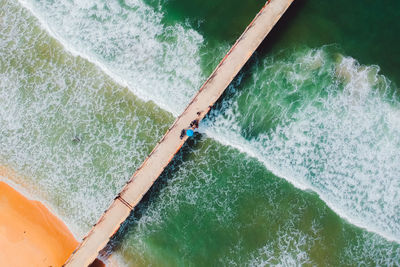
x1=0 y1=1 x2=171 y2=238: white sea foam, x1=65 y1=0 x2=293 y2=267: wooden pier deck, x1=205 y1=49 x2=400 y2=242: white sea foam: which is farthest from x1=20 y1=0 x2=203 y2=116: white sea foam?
x1=205 y1=49 x2=400 y2=242: white sea foam

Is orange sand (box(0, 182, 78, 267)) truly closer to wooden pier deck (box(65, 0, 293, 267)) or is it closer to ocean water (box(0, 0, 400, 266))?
ocean water (box(0, 0, 400, 266))

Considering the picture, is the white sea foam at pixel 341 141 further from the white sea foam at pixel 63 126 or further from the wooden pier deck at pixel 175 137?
the white sea foam at pixel 63 126

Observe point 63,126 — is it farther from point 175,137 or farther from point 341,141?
point 341,141

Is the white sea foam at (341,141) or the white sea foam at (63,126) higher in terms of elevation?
the white sea foam at (341,141)

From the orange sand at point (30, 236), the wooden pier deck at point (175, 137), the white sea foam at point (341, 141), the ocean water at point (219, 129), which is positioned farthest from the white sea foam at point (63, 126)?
the white sea foam at point (341, 141)

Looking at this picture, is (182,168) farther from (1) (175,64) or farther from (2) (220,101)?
(1) (175,64)

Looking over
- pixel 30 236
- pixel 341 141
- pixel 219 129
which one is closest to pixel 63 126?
pixel 30 236
